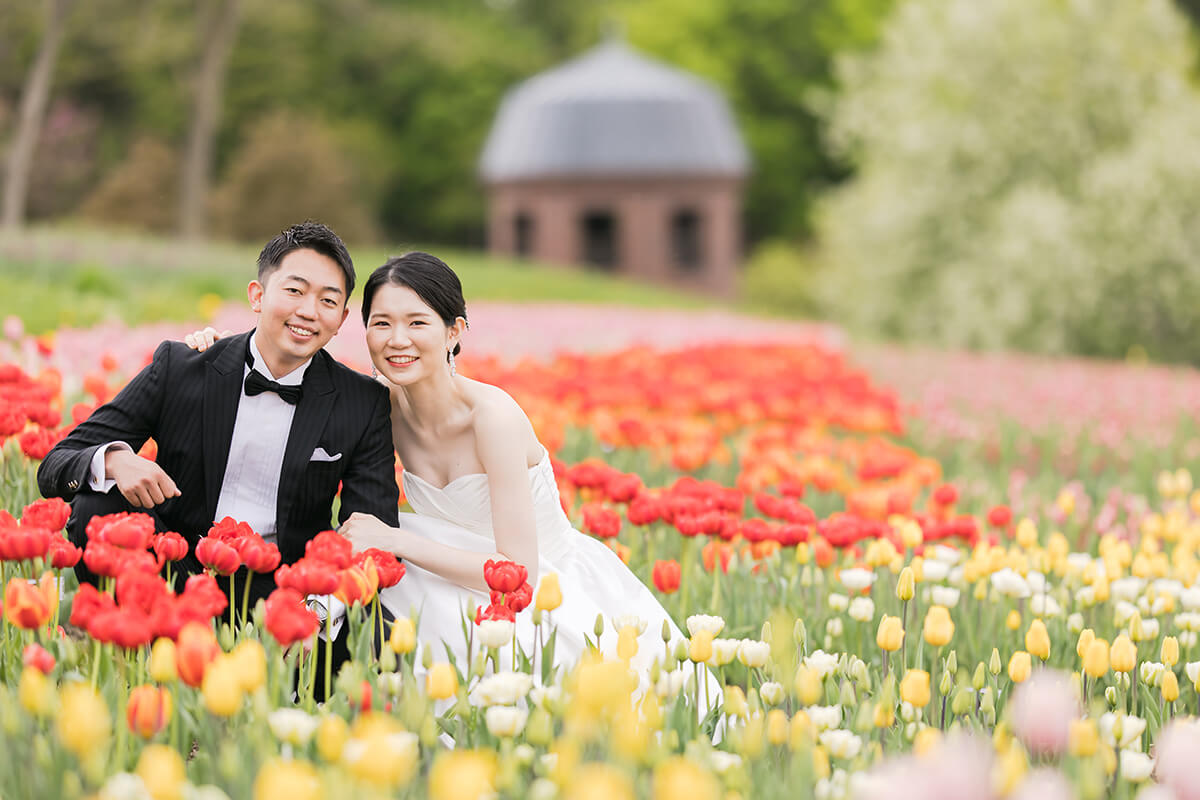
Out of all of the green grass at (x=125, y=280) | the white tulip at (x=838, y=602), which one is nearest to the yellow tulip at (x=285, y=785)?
the green grass at (x=125, y=280)

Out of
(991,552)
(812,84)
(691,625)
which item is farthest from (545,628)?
(812,84)

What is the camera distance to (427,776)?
2178mm

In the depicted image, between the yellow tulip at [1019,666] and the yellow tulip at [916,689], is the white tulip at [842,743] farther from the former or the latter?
the yellow tulip at [1019,666]

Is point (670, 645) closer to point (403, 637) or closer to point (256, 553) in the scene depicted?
point (403, 637)

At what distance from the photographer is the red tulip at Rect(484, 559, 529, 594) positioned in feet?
8.43

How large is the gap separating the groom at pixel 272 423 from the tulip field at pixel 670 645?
0.67 feet

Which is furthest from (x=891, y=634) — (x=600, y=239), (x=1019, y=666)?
(x=600, y=239)

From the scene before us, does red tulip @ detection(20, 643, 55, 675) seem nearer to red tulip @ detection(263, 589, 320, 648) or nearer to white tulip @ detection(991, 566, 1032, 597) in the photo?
red tulip @ detection(263, 589, 320, 648)

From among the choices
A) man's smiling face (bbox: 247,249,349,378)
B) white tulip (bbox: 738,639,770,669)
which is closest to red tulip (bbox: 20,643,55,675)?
man's smiling face (bbox: 247,249,349,378)

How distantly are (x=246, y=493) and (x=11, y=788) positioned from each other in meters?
1.31

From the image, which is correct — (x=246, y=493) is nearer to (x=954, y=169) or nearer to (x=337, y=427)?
(x=337, y=427)

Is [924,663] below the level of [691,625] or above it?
below

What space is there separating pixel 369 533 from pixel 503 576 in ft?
2.05

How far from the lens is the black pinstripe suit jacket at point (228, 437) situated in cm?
322
